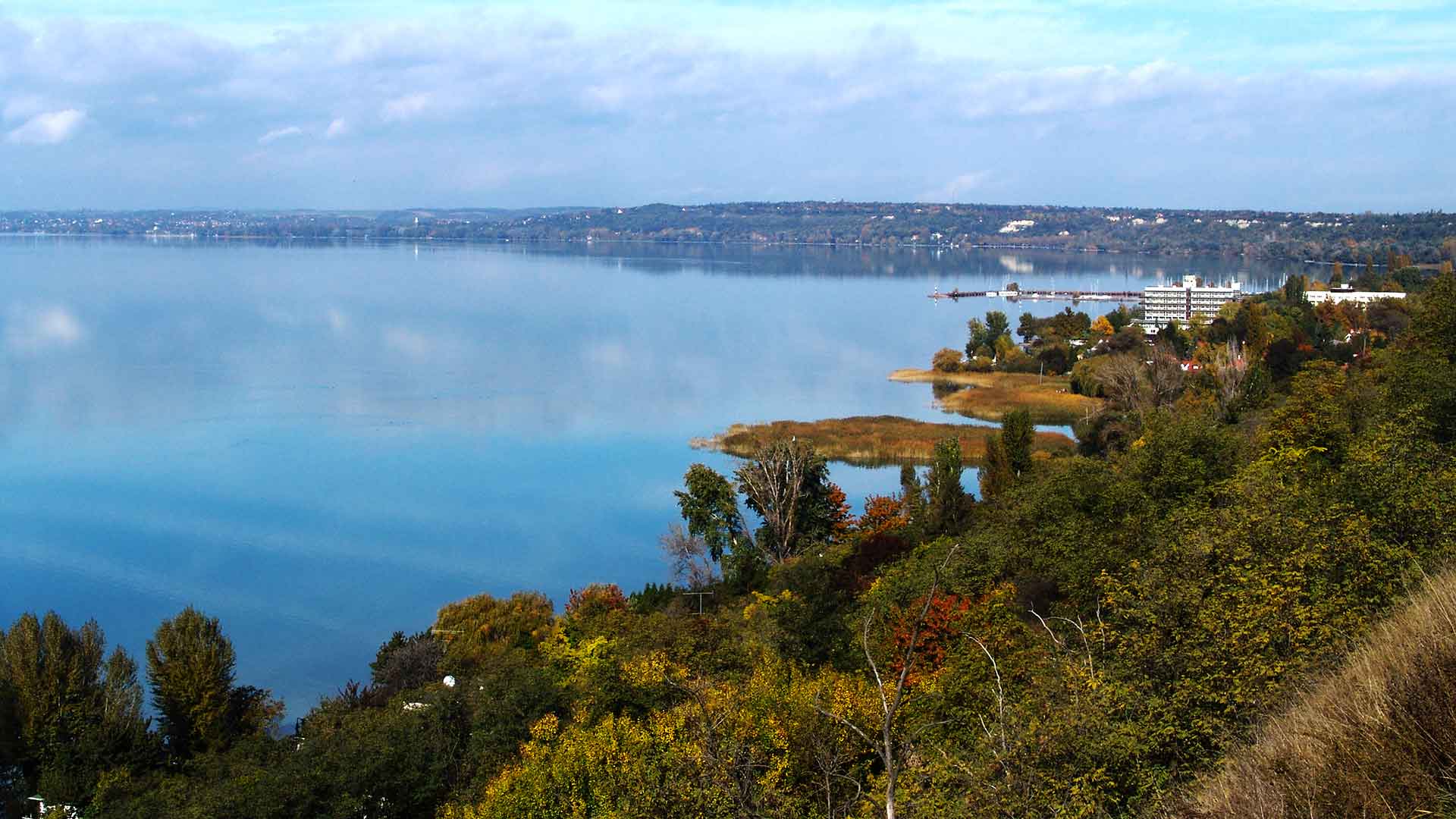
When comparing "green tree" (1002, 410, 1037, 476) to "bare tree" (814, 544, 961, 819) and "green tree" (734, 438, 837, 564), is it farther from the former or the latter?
"bare tree" (814, 544, 961, 819)

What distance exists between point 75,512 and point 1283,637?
2152 centimetres

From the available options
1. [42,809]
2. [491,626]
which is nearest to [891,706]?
[42,809]

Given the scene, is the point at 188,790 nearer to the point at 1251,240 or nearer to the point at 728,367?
the point at 728,367

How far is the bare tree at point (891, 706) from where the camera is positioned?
14.4 ft

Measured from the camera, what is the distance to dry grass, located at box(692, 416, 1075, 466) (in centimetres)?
2880

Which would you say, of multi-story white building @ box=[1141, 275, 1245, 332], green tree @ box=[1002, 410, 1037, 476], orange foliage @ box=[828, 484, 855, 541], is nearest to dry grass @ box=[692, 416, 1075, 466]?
green tree @ box=[1002, 410, 1037, 476]

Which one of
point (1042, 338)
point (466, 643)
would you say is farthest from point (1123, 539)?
point (1042, 338)

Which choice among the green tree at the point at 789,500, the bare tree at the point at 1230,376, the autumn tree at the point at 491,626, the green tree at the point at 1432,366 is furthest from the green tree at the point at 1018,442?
the autumn tree at the point at 491,626

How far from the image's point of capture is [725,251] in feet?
460

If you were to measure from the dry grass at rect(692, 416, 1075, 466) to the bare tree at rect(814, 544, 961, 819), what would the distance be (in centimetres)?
1801

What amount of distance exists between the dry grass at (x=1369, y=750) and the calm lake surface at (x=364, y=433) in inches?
472

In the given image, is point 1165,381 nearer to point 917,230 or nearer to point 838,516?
point 838,516

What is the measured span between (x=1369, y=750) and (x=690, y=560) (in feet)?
49.0

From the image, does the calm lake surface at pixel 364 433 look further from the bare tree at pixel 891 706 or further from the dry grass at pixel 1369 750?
the dry grass at pixel 1369 750
